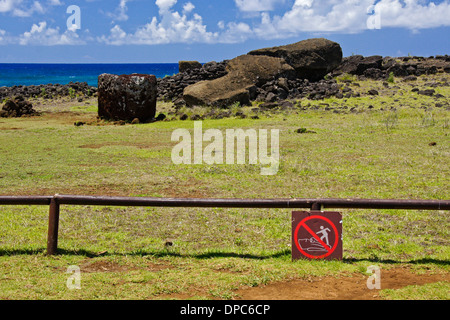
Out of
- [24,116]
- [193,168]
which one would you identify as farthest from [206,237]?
[24,116]

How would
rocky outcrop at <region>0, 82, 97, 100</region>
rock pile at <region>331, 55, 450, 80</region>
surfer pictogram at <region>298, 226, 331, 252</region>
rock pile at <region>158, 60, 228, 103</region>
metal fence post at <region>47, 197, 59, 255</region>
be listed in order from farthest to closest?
rocky outcrop at <region>0, 82, 97, 100</region> < rock pile at <region>331, 55, 450, 80</region> < rock pile at <region>158, 60, 228, 103</region> < metal fence post at <region>47, 197, 59, 255</region> < surfer pictogram at <region>298, 226, 331, 252</region>

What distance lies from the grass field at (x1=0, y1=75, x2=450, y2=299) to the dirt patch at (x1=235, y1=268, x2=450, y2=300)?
121 mm

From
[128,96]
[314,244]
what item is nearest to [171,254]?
[314,244]

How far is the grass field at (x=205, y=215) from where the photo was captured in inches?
248

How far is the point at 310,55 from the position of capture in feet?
112

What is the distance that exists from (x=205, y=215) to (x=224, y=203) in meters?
2.91

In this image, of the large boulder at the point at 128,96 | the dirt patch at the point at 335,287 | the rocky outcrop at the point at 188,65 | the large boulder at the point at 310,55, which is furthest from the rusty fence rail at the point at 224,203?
the rocky outcrop at the point at 188,65

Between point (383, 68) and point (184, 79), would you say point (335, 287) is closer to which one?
point (184, 79)

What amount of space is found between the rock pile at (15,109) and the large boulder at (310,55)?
15.4m

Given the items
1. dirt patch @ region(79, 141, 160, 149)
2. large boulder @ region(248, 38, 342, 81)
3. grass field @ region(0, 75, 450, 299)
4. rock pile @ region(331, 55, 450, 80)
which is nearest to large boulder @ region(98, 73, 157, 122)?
grass field @ region(0, 75, 450, 299)

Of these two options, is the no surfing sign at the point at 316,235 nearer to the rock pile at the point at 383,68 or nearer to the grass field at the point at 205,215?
the grass field at the point at 205,215

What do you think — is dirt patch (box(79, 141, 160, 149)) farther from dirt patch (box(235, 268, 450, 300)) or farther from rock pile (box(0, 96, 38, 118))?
dirt patch (box(235, 268, 450, 300))

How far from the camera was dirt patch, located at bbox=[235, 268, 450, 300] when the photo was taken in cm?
568
